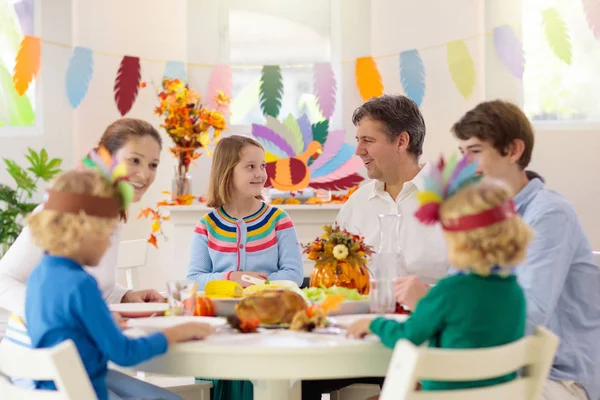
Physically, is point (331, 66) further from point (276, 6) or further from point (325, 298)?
point (325, 298)

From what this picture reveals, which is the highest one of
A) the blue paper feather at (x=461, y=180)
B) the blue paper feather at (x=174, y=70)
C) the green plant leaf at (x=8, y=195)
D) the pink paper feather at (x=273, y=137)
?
the blue paper feather at (x=174, y=70)

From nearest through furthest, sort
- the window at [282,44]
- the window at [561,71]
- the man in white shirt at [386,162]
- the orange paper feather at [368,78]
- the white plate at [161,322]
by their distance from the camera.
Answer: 1. the white plate at [161,322]
2. the man in white shirt at [386,162]
3. the window at [561,71]
4. the orange paper feather at [368,78]
5. the window at [282,44]

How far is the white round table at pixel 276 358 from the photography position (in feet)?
5.44

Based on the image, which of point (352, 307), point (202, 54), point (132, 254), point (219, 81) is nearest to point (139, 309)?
point (352, 307)

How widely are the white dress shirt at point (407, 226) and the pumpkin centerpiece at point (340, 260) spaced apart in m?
0.49

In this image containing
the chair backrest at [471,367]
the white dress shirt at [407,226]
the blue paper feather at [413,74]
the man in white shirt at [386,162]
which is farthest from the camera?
the blue paper feather at [413,74]

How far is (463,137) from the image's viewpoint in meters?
2.30

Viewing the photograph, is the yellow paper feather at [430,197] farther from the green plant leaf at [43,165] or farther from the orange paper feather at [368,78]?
the orange paper feather at [368,78]

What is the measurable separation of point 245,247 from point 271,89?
8.28ft

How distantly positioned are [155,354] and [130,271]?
1.65 m

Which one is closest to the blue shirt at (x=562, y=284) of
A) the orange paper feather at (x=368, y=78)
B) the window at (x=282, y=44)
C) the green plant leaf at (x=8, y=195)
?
the orange paper feather at (x=368, y=78)

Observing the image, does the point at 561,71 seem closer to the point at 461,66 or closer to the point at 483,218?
the point at 461,66

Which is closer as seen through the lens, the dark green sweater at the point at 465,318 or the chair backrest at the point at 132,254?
the dark green sweater at the point at 465,318

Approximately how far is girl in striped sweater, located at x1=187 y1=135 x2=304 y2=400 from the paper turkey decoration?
1.70m
